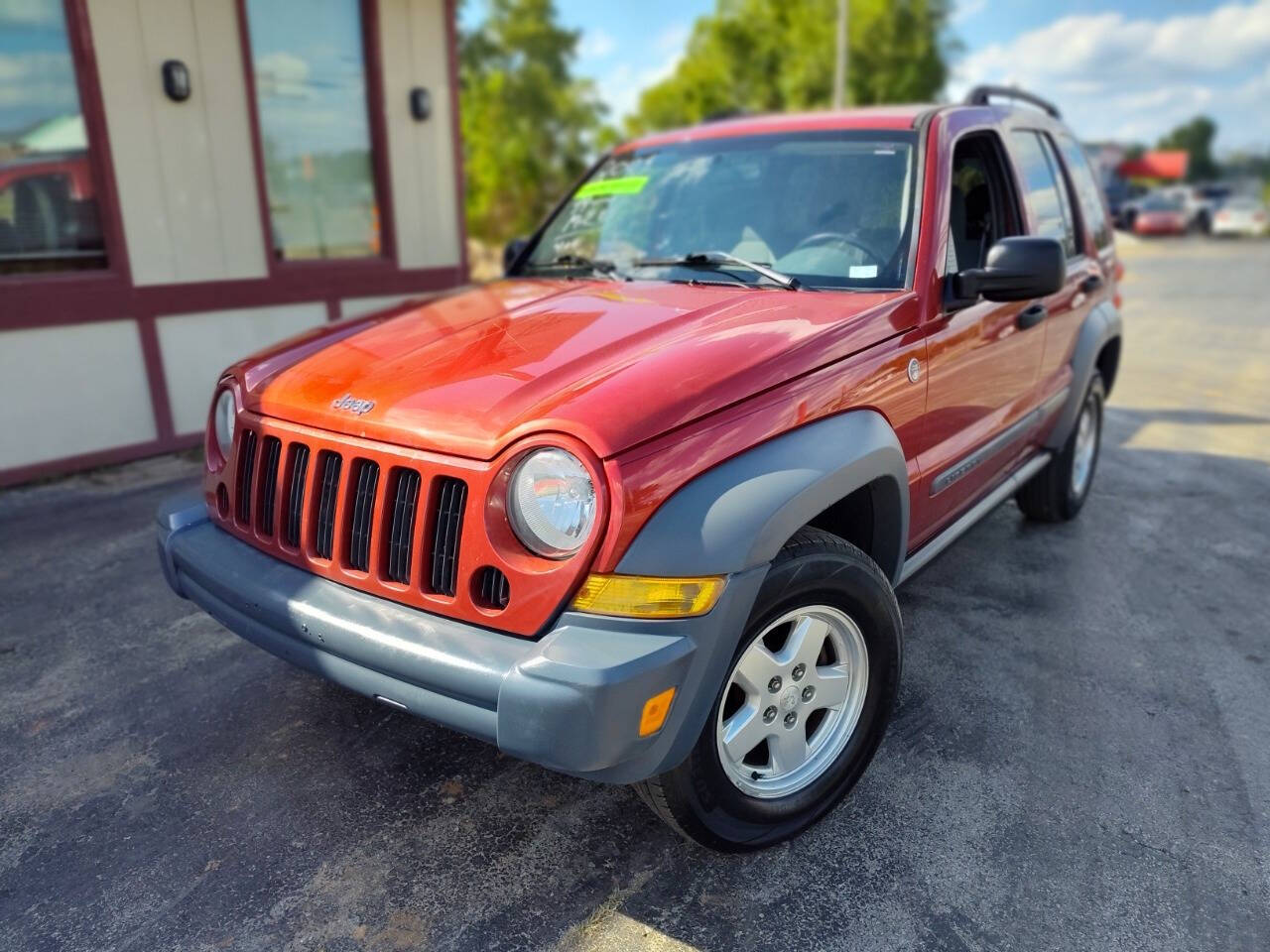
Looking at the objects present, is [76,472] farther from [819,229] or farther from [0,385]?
[819,229]

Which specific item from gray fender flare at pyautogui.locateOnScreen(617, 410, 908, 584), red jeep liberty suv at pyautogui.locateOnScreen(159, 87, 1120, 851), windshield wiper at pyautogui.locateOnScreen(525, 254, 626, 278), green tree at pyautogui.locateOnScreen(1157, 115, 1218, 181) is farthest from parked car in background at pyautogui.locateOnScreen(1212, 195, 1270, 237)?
green tree at pyautogui.locateOnScreen(1157, 115, 1218, 181)

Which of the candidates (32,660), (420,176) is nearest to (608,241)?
(32,660)

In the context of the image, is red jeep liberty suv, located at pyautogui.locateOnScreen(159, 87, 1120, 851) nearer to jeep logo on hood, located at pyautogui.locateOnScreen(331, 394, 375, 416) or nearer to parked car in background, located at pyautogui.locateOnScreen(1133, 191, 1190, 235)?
jeep logo on hood, located at pyautogui.locateOnScreen(331, 394, 375, 416)

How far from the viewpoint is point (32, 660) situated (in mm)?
3463

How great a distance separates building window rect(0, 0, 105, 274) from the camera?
534 cm

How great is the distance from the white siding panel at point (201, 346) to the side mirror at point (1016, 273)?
4875mm

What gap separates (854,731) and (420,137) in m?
6.40

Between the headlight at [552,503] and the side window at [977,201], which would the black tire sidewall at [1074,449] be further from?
the headlight at [552,503]

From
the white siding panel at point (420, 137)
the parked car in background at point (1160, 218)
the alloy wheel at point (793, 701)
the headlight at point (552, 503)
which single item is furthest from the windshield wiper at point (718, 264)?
the parked car in background at point (1160, 218)

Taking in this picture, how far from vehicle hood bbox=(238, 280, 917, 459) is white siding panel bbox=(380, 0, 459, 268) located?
15.3 ft

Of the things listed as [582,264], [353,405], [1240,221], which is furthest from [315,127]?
[1240,221]

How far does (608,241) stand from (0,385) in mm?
→ 3918

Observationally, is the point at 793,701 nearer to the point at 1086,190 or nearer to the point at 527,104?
the point at 1086,190

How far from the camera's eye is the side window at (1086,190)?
14.6ft
